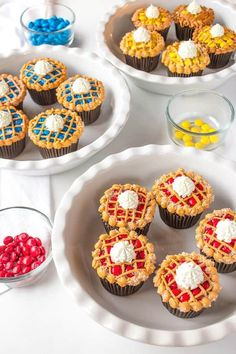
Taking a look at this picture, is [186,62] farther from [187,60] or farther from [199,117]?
[199,117]

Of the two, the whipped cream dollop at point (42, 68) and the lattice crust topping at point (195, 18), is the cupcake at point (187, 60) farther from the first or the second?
the whipped cream dollop at point (42, 68)

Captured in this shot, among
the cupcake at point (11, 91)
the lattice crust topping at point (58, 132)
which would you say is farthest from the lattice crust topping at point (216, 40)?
the cupcake at point (11, 91)

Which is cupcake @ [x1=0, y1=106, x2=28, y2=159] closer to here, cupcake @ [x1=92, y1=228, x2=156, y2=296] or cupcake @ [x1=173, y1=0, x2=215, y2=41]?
cupcake @ [x1=92, y1=228, x2=156, y2=296]

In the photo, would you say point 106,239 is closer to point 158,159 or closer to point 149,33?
point 158,159

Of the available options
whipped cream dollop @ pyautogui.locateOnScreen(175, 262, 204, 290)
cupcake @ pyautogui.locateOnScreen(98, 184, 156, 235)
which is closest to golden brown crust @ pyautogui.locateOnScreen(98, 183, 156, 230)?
cupcake @ pyautogui.locateOnScreen(98, 184, 156, 235)

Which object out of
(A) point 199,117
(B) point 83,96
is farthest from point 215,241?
(B) point 83,96

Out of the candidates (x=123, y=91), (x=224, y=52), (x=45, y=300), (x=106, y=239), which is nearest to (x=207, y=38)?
(x=224, y=52)
